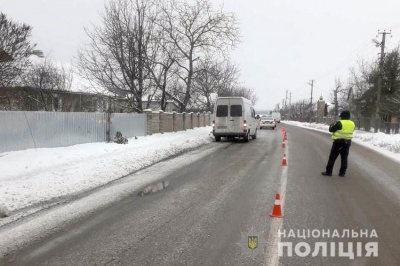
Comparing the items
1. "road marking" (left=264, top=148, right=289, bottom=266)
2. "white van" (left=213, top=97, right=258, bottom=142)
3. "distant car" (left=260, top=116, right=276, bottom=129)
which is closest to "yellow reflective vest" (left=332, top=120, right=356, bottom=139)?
"road marking" (left=264, top=148, right=289, bottom=266)

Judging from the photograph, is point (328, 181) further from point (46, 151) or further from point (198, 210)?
point (46, 151)

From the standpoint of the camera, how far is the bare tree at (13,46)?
23841mm

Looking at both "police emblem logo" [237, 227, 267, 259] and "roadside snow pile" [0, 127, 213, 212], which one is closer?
"police emblem logo" [237, 227, 267, 259]

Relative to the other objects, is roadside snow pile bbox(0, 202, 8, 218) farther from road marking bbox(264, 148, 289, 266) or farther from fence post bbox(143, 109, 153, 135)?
fence post bbox(143, 109, 153, 135)

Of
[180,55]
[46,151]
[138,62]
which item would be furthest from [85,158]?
[180,55]

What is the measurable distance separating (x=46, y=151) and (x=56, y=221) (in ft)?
24.3

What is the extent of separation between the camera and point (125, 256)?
4.35 meters

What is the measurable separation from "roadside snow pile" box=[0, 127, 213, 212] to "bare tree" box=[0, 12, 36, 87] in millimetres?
12016

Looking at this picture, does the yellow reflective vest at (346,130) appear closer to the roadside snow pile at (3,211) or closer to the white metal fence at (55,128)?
the roadside snow pile at (3,211)

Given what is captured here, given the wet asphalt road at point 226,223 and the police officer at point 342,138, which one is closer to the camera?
the wet asphalt road at point 226,223

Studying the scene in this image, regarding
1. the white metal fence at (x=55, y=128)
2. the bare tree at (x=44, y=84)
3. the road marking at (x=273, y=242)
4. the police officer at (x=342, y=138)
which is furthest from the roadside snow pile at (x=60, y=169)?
the bare tree at (x=44, y=84)

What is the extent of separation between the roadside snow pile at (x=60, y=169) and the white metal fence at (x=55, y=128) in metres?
0.45

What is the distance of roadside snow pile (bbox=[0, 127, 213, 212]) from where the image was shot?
7.37 meters

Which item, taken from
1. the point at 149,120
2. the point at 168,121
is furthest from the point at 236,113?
the point at 168,121
